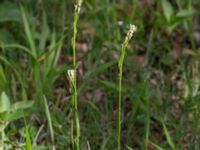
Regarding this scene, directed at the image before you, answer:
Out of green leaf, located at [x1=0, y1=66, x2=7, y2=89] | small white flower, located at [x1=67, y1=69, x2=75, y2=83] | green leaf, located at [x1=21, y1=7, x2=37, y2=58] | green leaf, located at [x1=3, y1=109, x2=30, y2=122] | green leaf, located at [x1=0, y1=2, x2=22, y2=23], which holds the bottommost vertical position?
green leaf, located at [x1=3, y1=109, x2=30, y2=122]

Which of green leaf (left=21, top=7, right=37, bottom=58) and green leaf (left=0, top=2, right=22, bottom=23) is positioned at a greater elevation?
green leaf (left=0, top=2, right=22, bottom=23)

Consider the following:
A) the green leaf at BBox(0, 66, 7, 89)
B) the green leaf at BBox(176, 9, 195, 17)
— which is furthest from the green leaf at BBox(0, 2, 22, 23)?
the green leaf at BBox(176, 9, 195, 17)

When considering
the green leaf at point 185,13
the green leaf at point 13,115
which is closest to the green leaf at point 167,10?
the green leaf at point 185,13

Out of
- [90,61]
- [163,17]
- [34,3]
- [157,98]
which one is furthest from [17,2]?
[157,98]

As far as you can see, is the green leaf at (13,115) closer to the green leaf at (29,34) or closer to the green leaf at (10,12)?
the green leaf at (29,34)

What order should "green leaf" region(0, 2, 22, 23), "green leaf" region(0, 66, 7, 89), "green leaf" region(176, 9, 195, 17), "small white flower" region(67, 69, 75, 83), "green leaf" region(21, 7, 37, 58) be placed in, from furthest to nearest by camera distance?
"green leaf" region(176, 9, 195, 17), "green leaf" region(0, 2, 22, 23), "green leaf" region(21, 7, 37, 58), "green leaf" region(0, 66, 7, 89), "small white flower" region(67, 69, 75, 83)

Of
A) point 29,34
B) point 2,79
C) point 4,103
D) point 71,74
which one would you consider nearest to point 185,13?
point 29,34

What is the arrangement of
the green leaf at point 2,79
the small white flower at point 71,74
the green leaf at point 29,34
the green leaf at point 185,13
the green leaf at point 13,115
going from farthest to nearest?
the green leaf at point 185,13 < the green leaf at point 29,34 < the green leaf at point 2,79 < the green leaf at point 13,115 < the small white flower at point 71,74

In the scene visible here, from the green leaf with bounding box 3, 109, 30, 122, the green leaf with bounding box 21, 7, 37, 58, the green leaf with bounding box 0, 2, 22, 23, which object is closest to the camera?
the green leaf with bounding box 3, 109, 30, 122

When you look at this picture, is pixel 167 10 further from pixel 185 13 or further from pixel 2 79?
pixel 2 79

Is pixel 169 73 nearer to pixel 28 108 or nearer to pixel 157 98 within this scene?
pixel 157 98

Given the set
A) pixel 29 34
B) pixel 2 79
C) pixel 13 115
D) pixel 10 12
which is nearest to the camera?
pixel 13 115

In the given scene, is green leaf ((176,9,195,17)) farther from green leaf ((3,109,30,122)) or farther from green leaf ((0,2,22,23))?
green leaf ((3,109,30,122))
